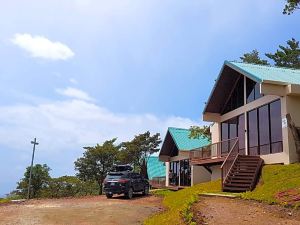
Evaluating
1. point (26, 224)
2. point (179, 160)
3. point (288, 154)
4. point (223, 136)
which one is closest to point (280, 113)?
point (288, 154)

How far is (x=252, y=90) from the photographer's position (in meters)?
25.4

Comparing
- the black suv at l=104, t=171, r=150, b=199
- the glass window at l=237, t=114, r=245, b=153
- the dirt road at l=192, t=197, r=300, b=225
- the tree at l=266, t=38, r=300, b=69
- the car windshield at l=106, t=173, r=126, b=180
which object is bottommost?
the dirt road at l=192, t=197, r=300, b=225

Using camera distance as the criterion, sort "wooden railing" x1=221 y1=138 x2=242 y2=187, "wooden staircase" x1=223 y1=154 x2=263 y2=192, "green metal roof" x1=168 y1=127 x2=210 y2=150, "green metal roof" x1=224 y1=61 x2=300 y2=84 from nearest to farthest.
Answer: "wooden staircase" x1=223 y1=154 x2=263 y2=192, "wooden railing" x1=221 y1=138 x2=242 y2=187, "green metal roof" x1=224 y1=61 x2=300 y2=84, "green metal roof" x1=168 y1=127 x2=210 y2=150

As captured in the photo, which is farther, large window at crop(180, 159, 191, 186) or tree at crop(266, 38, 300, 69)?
tree at crop(266, 38, 300, 69)

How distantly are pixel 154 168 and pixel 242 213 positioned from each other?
135 feet

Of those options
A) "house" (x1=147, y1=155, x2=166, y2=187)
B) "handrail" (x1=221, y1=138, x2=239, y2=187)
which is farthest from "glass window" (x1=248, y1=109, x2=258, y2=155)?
"house" (x1=147, y1=155, x2=166, y2=187)

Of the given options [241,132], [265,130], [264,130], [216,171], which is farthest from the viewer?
[216,171]

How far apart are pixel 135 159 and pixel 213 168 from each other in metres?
26.5

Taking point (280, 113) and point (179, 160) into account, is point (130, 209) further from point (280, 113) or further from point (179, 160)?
point (179, 160)

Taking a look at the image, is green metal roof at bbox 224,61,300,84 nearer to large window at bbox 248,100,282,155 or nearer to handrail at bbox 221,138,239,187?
large window at bbox 248,100,282,155

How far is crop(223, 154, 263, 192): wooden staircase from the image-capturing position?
1962cm

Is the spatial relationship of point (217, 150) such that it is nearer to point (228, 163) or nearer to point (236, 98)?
point (236, 98)

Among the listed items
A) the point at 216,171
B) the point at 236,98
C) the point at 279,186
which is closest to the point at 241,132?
the point at 236,98

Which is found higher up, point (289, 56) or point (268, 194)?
point (289, 56)
